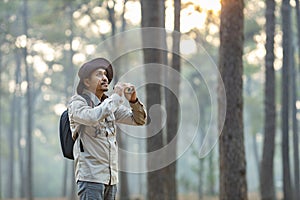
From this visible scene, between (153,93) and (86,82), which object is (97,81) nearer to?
(86,82)

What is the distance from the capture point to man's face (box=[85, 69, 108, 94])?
452 centimetres

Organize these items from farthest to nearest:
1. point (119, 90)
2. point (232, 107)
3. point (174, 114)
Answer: point (174, 114) → point (232, 107) → point (119, 90)

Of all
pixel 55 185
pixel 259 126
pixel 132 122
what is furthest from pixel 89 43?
pixel 55 185

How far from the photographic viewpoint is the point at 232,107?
30.4 feet

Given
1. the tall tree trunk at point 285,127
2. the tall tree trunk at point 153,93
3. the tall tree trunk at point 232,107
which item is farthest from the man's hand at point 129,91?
the tall tree trunk at point 285,127

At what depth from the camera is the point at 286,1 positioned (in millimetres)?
17188

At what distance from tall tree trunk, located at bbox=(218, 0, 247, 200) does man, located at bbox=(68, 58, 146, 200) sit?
4.78 m

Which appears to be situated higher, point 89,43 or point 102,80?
point 89,43

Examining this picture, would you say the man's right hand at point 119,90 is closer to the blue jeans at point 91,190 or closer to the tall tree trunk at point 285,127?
the blue jeans at point 91,190

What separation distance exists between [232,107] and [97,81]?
5.01 m

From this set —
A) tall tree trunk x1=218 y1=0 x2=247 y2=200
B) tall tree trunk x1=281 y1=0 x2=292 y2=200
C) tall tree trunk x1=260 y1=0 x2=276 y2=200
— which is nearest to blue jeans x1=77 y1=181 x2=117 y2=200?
tall tree trunk x1=218 y1=0 x2=247 y2=200

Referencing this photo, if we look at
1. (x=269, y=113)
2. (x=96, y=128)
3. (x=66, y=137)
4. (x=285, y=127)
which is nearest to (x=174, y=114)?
(x=269, y=113)

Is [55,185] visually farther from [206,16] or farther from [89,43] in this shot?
[206,16]

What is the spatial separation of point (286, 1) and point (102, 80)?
13548 millimetres
